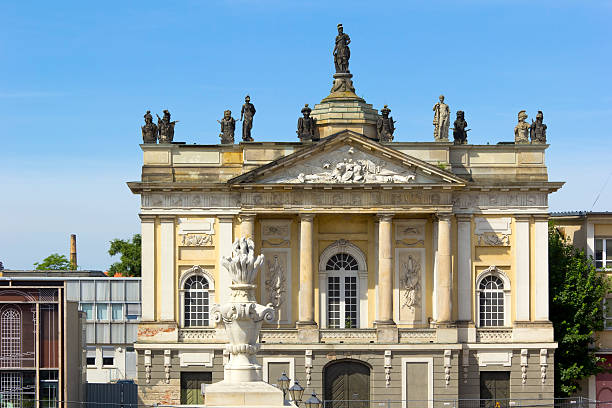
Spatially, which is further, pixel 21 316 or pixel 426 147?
pixel 426 147

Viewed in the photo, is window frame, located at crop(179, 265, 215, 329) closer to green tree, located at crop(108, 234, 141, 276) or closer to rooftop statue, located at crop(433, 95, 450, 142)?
rooftop statue, located at crop(433, 95, 450, 142)

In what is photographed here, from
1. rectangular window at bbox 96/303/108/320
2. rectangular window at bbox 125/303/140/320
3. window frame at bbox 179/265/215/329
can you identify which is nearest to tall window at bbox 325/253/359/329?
window frame at bbox 179/265/215/329

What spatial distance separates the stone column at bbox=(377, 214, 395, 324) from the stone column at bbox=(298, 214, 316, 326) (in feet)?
10.6

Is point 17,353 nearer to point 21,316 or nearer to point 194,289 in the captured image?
point 21,316

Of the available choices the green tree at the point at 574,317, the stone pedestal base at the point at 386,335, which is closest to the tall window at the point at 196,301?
the stone pedestal base at the point at 386,335

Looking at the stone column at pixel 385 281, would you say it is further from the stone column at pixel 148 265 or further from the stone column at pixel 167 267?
the stone column at pixel 148 265

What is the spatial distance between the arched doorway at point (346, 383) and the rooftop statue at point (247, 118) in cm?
1167

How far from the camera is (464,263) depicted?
221 feet

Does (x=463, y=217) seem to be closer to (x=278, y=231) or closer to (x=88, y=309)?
(x=278, y=231)

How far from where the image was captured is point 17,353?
204 feet

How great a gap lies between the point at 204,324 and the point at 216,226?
4.69 metres

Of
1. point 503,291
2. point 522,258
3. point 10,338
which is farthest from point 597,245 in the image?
point 10,338

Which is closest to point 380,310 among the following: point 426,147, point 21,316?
point 426,147

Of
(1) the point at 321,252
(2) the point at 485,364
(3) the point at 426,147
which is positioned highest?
(3) the point at 426,147
